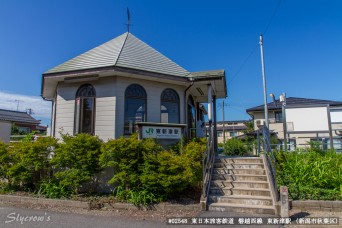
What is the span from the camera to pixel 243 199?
20.3 feet

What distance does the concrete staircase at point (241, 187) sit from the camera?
597 centimetres

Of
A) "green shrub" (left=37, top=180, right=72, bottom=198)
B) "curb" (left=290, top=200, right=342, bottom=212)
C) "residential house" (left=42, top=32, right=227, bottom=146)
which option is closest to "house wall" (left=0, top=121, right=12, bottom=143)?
"residential house" (left=42, top=32, right=227, bottom=146)

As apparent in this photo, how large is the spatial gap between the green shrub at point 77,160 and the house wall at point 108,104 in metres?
1.33

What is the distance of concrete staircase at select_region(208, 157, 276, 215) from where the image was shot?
19.6 feet

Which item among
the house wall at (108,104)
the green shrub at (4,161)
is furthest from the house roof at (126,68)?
the green shrub at (4,161)

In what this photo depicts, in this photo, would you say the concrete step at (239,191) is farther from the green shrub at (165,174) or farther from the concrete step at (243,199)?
the green shrub at (165,174)


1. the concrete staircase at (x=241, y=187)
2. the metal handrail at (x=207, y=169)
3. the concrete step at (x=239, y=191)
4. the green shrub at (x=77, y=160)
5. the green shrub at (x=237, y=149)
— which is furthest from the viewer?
the green shrub at (x=237, y=149)

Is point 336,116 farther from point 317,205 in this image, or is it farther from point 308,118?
point 317,205

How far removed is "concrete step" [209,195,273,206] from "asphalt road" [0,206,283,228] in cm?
54

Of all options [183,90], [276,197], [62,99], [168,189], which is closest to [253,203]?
[276,197]

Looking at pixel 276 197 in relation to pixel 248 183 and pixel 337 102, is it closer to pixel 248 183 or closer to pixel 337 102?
pixel 248 183

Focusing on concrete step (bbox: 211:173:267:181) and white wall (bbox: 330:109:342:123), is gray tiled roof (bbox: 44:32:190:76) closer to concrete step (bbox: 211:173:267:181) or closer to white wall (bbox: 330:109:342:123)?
concrete step (bbox: 211:173:267:181)

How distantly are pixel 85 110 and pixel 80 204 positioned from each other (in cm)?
390

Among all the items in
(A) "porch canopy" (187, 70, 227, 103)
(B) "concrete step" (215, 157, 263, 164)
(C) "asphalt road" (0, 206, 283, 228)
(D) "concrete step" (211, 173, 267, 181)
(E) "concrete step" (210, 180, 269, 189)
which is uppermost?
(A) "porch canopy" (187, 70, 227, 103)
